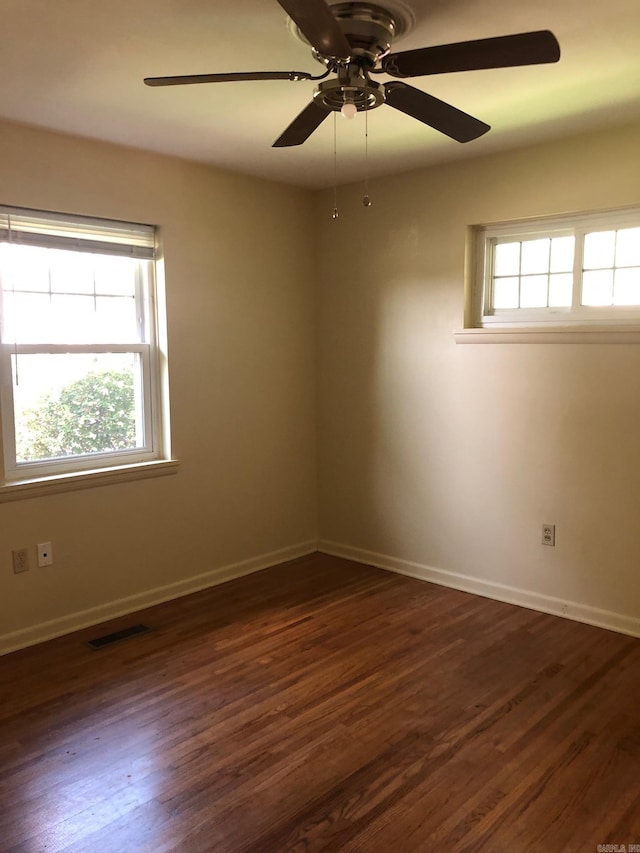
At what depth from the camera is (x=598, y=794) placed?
2119mm

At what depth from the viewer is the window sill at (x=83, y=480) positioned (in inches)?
123

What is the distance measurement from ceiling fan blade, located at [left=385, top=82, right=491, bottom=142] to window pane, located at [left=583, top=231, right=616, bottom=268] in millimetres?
1245

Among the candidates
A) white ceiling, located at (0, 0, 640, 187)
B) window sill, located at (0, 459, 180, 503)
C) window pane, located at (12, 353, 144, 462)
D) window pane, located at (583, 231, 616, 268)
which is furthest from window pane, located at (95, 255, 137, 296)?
window pane, located at (583, 231, 616, 268)

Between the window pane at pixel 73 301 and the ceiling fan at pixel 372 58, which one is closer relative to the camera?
the ceiling fan at pixel 372 58

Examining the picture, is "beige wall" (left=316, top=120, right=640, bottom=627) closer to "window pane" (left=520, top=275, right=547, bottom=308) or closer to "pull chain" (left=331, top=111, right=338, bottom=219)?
"pull chain" (left=331, top=111, right=338, bottom=219)

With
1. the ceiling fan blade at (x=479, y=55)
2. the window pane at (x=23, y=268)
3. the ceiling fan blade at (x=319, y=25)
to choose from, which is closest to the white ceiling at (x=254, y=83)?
the ceiling fan blade at (x=479, y=55)

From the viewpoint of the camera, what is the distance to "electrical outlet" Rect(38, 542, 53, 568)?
3.25 metres

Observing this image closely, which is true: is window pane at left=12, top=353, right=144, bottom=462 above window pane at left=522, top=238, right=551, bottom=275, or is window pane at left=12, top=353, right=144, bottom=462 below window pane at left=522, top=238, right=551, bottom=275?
below

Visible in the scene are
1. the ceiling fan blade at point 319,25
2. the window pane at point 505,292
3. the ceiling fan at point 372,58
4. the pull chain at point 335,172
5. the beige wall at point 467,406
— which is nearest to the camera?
the ceiling fan blade at point 319,25

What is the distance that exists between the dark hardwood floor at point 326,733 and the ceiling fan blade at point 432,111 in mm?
2158

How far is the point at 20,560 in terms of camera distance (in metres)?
3.18

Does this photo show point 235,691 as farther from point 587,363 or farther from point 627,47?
point 627,47

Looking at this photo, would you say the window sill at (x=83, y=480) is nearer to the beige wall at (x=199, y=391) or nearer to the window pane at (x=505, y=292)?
the beige wall at (x=199, y=391)

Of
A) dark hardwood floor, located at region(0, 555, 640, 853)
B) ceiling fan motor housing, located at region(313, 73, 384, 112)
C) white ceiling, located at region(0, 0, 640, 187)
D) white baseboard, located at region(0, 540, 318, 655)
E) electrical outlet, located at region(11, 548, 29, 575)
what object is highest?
white ceiling, located at region(0, 0, 640, 187)
